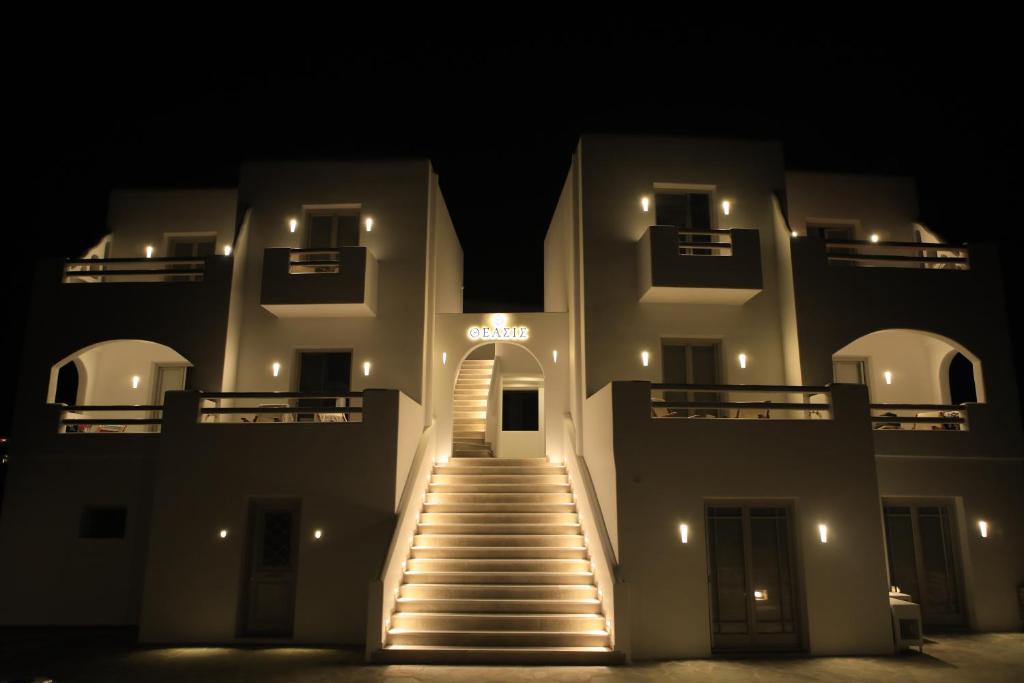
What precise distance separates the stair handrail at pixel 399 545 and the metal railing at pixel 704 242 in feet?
18.9

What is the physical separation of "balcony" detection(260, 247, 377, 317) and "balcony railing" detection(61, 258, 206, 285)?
1.37 metres

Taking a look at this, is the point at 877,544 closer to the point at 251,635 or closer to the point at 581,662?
the point at 581,662

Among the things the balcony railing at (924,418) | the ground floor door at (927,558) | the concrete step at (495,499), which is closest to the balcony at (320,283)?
the concrete step at (495,499)

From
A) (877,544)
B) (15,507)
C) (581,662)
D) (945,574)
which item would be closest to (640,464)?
(581,662)

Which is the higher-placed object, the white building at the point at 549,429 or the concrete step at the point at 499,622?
the white building at the point at 549,429

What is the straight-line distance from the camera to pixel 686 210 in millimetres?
13812

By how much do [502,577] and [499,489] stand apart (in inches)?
88.9

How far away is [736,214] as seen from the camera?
13.7m

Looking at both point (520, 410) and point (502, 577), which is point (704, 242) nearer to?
point (502, 577)

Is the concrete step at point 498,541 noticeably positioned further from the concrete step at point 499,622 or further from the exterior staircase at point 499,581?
the concrete step at point 499,622

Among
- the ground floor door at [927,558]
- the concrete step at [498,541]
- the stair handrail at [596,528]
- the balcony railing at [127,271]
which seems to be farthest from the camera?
the balcony railing at [127,271]

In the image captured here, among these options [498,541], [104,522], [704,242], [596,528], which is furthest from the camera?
[704,242]

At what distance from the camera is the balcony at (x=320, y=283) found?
13.0 m

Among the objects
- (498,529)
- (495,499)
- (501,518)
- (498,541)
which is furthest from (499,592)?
(495,499)
